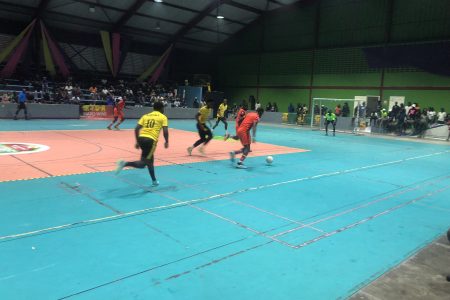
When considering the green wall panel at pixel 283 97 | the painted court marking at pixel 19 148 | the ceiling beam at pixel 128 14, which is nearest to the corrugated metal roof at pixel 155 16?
the ceiling beam at pixel 128 14

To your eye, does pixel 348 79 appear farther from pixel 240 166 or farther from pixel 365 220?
pixel 365 220

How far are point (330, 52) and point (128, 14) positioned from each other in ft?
57.1

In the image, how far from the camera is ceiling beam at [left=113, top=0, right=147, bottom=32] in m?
29.7

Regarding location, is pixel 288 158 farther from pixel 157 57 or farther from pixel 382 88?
pixel 157 57

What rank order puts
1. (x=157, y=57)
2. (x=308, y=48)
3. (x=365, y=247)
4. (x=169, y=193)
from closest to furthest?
(x=365, y=247)
(x=169, y=193)
(x=308, y=48)
(x=157, y=57)

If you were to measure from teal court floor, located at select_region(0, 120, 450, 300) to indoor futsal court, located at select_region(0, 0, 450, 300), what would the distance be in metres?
0.03

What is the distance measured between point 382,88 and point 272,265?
28148 millimetres

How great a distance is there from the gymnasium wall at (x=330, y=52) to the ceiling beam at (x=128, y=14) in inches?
486

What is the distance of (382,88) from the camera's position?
2941cm

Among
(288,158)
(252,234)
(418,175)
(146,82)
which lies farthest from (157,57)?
(252,234)

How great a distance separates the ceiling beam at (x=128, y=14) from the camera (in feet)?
97.4

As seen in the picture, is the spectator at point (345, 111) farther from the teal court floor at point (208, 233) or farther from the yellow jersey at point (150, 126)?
the yellow jersey at point (150, 126)

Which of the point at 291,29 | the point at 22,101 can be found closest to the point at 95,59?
the point at 22,101

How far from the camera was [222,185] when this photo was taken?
27.9 feet
